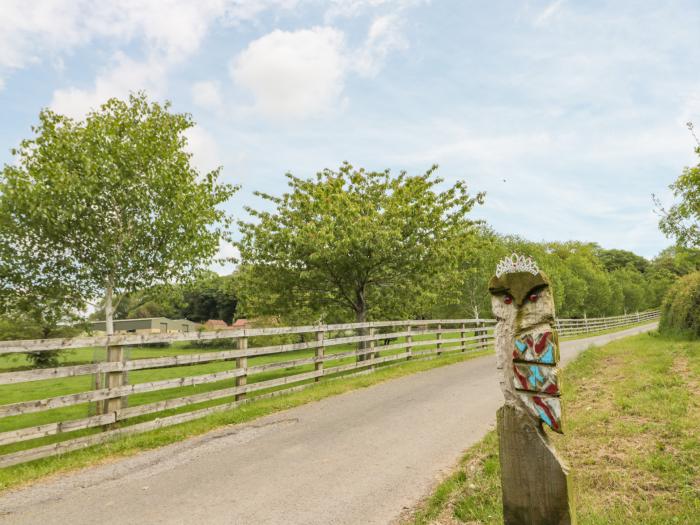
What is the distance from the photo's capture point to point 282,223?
14445 mm

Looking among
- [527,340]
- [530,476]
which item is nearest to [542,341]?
[527,340]

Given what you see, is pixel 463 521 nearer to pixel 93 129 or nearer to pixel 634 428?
pixel 634 428

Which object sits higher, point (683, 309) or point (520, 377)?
point (683, 309)

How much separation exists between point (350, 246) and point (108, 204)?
21.5ft

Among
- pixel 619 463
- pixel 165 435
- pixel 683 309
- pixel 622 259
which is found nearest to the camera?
pixel 619 463

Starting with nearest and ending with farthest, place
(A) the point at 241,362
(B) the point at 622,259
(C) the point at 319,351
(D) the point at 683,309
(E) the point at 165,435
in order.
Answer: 1. (E) the point at 165,435
2. (A) the point at 241,362
3. (C) the point at 319,351
4. (D) the point at 683,309
5. (B) the point at 622,259

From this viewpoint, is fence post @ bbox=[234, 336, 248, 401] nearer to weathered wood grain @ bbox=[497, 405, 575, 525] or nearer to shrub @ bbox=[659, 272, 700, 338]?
weathered wood grain @ bbox=[497, 405, 575, 525]

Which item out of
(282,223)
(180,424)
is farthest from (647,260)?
(180,424)

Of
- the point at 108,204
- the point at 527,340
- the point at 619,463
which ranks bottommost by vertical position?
the point at 619,463

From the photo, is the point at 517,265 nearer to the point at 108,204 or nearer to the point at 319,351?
the point at 319,351

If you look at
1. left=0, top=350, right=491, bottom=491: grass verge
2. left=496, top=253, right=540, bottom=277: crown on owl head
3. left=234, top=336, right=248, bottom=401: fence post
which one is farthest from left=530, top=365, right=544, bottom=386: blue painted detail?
left=234, top=336, right=248, bottom=401: fence post

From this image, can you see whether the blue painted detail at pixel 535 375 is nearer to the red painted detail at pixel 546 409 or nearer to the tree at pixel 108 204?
the red painted detail at pixel 546 409

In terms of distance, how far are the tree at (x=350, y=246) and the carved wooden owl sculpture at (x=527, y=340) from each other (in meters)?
9.72

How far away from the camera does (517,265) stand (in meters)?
2.97
